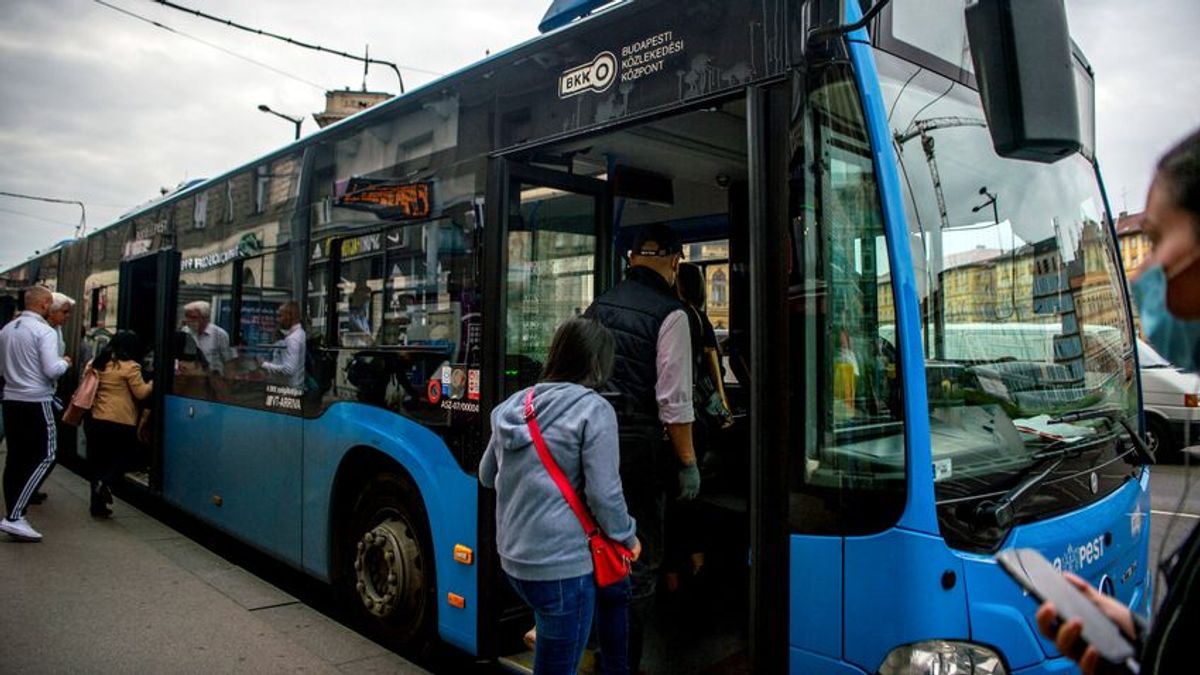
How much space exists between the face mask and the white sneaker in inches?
286

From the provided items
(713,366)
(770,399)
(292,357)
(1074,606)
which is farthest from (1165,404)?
(1074,606)

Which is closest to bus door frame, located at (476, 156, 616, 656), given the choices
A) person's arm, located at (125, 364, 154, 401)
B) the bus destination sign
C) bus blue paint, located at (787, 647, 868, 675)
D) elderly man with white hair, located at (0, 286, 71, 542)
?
the bus destination sign

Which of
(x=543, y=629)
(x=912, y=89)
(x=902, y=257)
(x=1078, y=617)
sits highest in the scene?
(x=912, y=89)

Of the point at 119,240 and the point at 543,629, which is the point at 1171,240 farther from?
the point at 119,240

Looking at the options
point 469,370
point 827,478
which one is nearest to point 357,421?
point 469,370

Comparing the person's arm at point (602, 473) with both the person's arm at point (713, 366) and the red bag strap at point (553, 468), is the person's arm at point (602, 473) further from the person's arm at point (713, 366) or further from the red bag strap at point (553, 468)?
the person's arm at point (713, 366)

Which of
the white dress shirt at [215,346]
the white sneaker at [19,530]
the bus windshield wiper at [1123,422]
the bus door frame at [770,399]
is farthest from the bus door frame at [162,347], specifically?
the bus windshield wiper at [1123,422]

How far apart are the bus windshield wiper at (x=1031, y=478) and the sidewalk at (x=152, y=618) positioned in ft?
9.56

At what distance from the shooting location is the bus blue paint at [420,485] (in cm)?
376

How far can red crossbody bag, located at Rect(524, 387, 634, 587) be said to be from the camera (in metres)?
2.71

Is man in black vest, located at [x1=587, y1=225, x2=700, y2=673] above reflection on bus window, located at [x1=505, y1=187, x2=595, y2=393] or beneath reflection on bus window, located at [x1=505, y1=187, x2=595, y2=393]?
beneath

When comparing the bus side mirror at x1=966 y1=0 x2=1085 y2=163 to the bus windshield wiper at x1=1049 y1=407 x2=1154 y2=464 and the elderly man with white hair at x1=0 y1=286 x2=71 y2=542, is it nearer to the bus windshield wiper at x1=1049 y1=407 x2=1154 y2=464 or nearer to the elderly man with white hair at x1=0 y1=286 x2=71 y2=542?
the bus windshield wiper at x1=1049 y1=407 x2=1154 y2=464

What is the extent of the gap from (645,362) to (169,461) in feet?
17.9

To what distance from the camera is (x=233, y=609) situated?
16.1 ft
